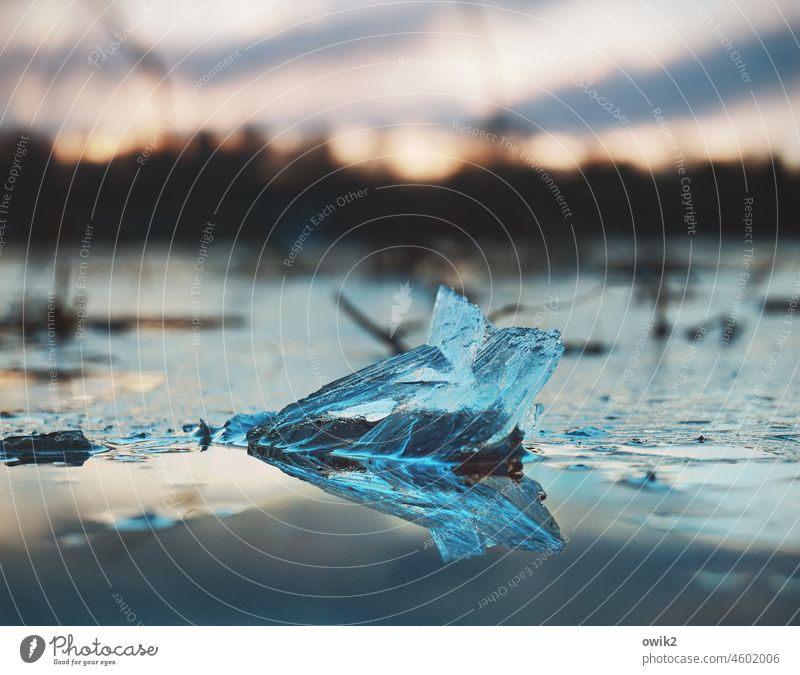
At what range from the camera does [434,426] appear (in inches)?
130

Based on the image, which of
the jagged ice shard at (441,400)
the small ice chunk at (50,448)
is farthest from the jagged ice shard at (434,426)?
the small ice chunk at (50,448)

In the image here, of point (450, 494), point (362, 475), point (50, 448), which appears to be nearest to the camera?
point (450, 494)

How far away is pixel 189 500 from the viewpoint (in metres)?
3.13

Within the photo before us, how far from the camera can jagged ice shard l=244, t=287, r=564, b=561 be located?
3.13 m

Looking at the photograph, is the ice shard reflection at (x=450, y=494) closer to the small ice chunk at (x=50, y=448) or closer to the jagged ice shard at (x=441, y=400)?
the jagged ice shard at (x=441, y=400)

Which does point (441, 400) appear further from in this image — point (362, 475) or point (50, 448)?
point (50, 448)

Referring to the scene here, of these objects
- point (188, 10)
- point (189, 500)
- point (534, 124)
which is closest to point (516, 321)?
point (534, 124)

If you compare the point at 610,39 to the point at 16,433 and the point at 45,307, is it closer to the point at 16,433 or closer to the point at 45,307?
the point at 45,307

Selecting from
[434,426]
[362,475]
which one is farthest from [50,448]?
[434,426]

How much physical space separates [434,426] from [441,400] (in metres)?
0.10

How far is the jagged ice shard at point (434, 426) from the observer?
3135 millimetres
